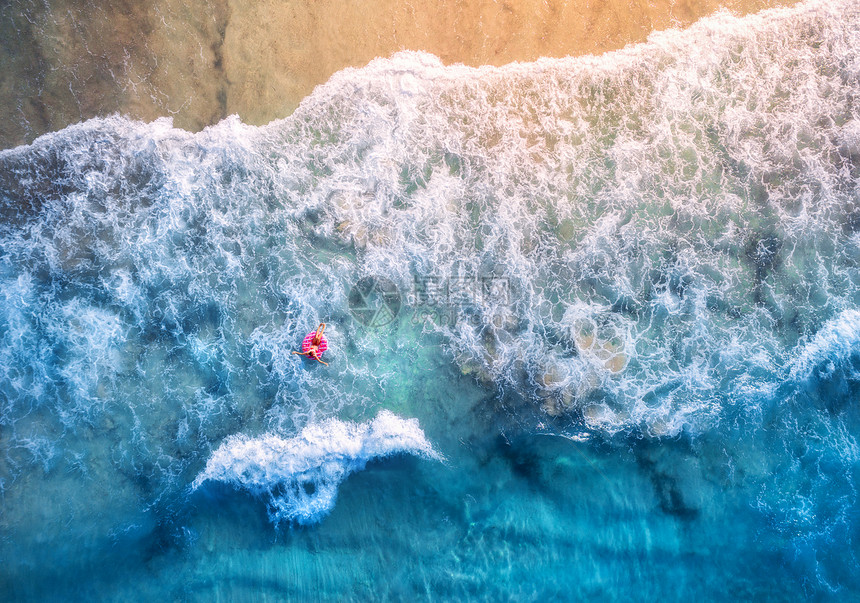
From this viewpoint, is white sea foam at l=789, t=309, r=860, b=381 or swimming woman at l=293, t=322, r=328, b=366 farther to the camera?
white sea foam at l=789, t=309, r=860, b=381

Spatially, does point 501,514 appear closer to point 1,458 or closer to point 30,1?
point 1,458

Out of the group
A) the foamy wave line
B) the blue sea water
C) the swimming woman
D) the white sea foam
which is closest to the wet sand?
the blue sea water

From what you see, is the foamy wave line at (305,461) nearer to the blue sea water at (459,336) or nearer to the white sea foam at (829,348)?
the blue sea water at (459,336)

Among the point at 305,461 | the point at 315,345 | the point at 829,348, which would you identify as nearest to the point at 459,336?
the point at 315,345

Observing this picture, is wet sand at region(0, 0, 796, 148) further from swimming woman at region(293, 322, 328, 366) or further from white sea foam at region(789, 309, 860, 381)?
white sea foam at region(789, 309, 860, 381)

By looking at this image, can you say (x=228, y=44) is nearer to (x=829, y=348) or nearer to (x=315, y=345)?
(x=315, y=345)

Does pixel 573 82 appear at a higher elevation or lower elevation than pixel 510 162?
higher

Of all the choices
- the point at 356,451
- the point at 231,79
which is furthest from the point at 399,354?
the point at 231,79
